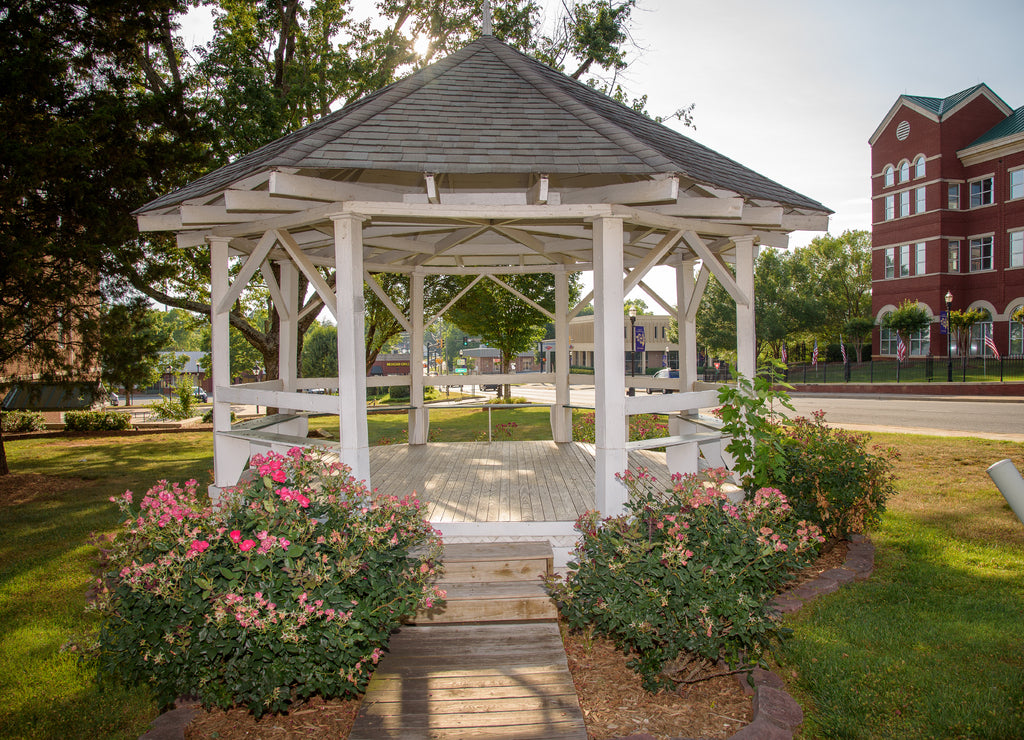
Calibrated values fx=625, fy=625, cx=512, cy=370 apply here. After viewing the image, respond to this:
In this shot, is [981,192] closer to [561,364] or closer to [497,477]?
[561,364]

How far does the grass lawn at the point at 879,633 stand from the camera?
359 cm

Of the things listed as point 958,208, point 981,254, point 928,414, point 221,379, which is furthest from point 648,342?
point 221,379

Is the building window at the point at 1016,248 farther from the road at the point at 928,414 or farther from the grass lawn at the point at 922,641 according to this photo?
the grass lawn at the point at 922,641

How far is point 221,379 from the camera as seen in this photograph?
21.5 ft

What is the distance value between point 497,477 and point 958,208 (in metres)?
36.3

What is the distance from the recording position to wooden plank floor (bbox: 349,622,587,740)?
3346 millimetres

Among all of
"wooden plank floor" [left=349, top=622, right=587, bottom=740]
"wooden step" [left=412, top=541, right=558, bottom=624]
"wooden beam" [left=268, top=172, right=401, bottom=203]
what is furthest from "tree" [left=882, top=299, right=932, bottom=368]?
"wooden plank floor" [left=349, top=622, right=587, bottom=740]

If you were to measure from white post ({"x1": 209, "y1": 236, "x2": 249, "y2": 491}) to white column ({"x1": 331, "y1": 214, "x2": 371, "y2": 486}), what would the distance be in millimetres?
1959

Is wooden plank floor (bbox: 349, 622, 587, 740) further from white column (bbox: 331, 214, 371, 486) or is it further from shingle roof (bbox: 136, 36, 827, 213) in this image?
shingle roof (bbox: 136, 36, 827, 213)

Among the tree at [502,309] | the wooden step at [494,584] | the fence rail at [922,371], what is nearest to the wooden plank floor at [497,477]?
the wooden step at [494,584]

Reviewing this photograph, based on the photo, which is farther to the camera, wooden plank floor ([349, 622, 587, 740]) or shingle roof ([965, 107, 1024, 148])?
shingle roof ([965, 107, 1024, 148])

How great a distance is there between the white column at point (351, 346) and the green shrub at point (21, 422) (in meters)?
18.3

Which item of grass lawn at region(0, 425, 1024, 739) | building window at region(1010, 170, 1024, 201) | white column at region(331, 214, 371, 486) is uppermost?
building window at region(1010, 170, 1024, 201)

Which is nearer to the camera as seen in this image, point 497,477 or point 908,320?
point 497,477
